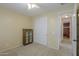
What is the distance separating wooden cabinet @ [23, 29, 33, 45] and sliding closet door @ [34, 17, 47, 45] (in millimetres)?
104

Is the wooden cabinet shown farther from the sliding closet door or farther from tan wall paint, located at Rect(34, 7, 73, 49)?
tan wall paint, located at Rect(34, 7, 73, 49)

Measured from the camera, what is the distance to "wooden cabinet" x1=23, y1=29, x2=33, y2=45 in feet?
6.00

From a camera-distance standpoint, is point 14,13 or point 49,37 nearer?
point 14,13

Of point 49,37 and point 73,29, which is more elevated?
point 73,29

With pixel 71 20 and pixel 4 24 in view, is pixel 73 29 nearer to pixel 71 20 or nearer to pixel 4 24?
pixel 71 20

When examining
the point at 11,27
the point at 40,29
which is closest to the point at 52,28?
the point at 40,29

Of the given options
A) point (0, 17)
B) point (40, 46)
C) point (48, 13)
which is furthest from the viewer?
point (40, 46)

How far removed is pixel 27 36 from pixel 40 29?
1.10 ft

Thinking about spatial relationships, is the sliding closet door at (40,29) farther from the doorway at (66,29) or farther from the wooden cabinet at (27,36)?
the doorway at (66,29)

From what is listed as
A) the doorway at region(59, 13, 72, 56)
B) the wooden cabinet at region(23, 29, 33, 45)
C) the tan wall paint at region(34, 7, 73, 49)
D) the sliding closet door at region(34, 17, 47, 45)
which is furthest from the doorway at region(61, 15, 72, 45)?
the wooden cabinet at region(23, 29, 33, 45)

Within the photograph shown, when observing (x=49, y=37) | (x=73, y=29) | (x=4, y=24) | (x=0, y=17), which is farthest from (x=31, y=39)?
(x=73, y=29)

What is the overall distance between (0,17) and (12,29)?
0.33 metres

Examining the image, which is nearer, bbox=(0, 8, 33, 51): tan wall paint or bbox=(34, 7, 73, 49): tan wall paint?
bbox=(0, 8, 33, 51): tan wall paint

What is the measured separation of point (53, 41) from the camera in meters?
1.92
